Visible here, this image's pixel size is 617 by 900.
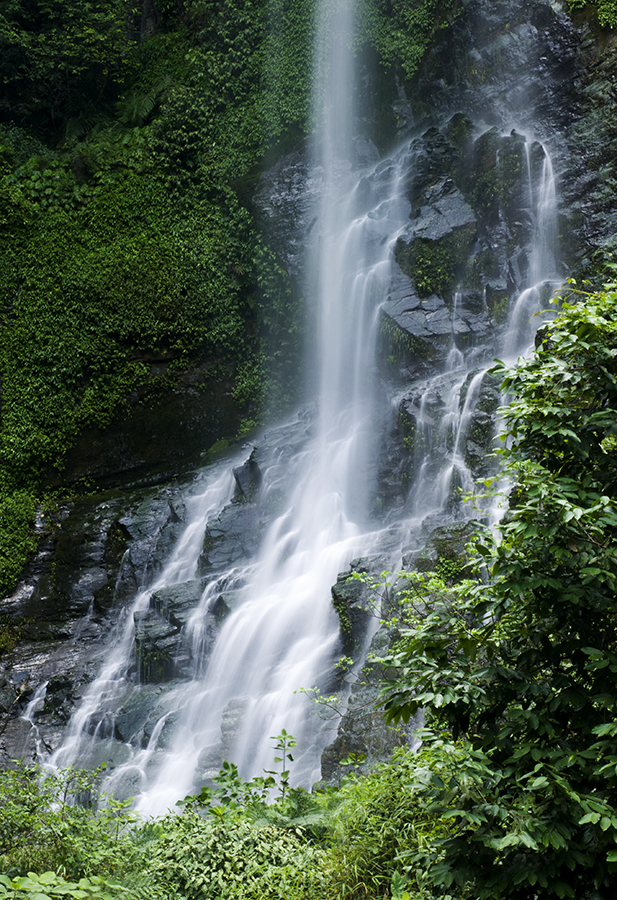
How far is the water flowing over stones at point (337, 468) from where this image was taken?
385 inches

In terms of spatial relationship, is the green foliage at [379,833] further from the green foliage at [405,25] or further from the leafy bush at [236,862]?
the green foliage at [405,25]

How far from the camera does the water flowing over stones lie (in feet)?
32.1

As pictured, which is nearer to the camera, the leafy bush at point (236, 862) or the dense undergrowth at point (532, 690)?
the dense undergrowth at point (532, 690)

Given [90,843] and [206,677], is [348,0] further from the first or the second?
[90,843]

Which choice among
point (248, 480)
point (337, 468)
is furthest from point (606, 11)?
point (248, 480)

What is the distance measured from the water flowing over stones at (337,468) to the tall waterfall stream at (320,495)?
5 centimetres

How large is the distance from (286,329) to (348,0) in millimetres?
9910

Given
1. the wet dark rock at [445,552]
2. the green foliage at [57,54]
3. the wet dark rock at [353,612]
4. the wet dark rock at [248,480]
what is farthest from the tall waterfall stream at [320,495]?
the green foliage at [57,54]

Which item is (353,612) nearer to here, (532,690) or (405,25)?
(532,690)

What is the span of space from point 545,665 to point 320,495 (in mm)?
10827

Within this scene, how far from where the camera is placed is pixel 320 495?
13.7 metres

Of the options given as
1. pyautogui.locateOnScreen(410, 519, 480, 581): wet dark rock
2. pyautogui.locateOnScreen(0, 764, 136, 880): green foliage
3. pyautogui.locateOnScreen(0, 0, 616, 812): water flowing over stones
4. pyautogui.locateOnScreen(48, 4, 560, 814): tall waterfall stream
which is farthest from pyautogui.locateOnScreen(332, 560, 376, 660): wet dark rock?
pyautogui.locateOnScreen(0, 764, 136, 880): green foliage

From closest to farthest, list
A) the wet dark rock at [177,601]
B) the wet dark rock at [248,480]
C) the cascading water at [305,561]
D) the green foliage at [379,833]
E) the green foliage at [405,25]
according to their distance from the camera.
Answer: the green foliage at [379,833] → the cascading water at [305,561] → the wet dark rock at [177,601] → the wet dark rock at [248,480] → the green foliage at [405,25]

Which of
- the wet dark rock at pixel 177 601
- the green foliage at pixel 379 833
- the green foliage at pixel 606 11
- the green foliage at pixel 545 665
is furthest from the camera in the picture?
the green foliage at pixel 606 11
